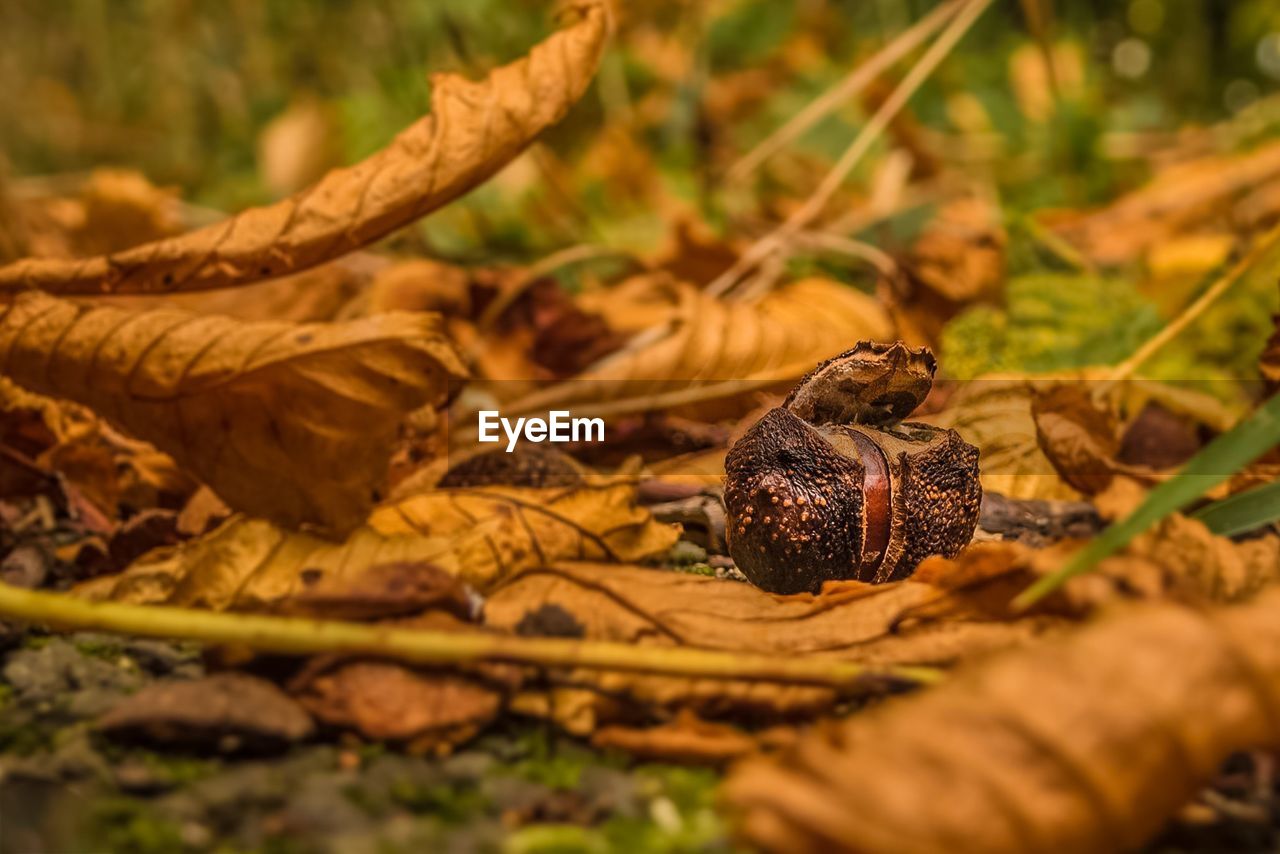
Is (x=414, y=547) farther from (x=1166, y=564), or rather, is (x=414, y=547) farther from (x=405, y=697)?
(x=1166, y=564)

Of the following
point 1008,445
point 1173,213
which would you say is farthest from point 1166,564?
point 1173,213

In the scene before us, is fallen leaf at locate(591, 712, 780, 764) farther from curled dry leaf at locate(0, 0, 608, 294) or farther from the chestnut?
curled dry leaf at locate(0, 0, 608, 294)

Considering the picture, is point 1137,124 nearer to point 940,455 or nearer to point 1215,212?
point 1215,212

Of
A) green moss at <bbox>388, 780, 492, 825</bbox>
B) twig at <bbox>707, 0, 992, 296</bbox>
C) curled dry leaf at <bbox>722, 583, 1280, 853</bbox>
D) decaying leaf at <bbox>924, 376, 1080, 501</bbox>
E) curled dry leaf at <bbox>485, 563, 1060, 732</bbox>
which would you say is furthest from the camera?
twig at <bbox>707, 0, 992, 296</bbox>

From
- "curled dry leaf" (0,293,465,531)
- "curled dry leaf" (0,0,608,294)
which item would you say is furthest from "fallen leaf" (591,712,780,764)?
"curled dry leaf" (0,0,608,294)

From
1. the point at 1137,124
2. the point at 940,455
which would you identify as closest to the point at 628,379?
the point at 940,455

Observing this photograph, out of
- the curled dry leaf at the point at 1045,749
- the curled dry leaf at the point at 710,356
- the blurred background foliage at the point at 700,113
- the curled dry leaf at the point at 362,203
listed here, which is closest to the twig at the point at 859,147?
the blurred background foliage at the point at 700,113

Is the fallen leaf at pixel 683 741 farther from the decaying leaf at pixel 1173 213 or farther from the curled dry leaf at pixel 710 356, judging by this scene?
the decaying leaf at pixel 1173 213
